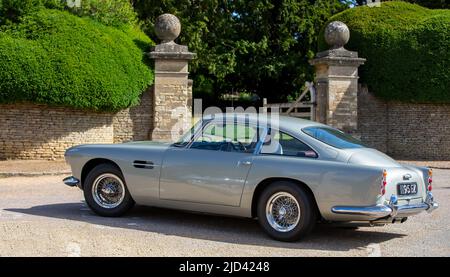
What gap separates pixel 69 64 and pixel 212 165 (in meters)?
8.87

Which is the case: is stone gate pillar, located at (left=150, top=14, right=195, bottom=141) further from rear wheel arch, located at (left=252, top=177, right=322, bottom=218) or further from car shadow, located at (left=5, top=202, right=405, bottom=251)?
rear wheel arch, located at (left=252, top=177, right=322, bottom=218)

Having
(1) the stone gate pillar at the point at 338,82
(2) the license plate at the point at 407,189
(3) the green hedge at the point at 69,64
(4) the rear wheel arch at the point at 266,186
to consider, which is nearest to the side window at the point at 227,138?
(4) the rear wheel arch at the point at 266,186

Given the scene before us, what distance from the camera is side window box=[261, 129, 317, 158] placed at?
264 inches

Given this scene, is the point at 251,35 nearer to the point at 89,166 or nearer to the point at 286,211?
the point at 89,166

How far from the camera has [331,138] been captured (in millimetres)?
6941

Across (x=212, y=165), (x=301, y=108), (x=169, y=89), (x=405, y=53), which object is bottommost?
(x=212, y=165)

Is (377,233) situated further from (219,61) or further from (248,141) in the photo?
(219,61)

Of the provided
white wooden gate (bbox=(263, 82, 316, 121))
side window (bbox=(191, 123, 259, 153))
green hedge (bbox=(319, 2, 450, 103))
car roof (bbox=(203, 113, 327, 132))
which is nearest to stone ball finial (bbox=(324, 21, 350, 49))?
green hedge (bbox=(319, 2, 450, 103))

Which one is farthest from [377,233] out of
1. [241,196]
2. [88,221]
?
[88,221]

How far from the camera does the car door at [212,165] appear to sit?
6.82 metres

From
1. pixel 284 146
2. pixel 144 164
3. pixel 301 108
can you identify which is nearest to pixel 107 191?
pixel 144 164

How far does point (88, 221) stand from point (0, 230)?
1068 millimetres

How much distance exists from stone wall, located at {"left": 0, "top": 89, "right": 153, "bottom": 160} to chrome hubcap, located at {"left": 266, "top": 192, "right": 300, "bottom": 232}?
974 centimetres
